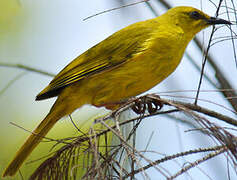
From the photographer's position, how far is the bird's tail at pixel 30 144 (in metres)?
3.24

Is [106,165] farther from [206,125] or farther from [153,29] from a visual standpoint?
[153,29]

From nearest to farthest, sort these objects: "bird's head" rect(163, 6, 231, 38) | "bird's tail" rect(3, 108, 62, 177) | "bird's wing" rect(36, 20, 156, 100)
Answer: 1. "bird's tail" rect(3, 108, 62, 177)
2. "bird's wing" rect(36, 20, 156, 100)
3. "bird's head" rect(163, 6, 231, 38)

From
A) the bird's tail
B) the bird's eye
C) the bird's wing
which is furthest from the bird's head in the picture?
the bird's tail

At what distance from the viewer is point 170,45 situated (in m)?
3.38

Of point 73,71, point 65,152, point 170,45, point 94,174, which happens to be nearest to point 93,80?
point 73,71

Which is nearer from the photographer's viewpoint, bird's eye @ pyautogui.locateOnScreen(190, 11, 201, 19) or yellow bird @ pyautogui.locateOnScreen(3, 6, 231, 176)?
yellow bird @ pyautogui.locateOnScreen(3, 6, 231, 176)

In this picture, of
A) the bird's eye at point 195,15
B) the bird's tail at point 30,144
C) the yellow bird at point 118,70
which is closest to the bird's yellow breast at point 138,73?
the yellow bird at point 118,70

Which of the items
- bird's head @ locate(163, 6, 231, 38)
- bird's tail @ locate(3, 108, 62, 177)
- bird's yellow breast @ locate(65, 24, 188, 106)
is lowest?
bird's tail @ locate(3, 108, 62, 177)

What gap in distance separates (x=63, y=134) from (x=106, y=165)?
1.55 meters

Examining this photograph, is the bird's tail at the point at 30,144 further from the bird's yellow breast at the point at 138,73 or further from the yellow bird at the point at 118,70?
the bird's yellow breast at the point at 138,73

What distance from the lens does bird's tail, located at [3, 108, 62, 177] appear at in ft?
10.6

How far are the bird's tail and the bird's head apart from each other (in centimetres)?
160

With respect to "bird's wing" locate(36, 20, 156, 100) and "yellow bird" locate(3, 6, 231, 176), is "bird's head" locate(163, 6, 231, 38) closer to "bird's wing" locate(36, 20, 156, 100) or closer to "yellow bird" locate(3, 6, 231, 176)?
"yellow bird" locate(3, 6, 231, 176)

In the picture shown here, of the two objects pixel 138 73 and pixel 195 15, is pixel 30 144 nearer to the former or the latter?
pixel 138 73
